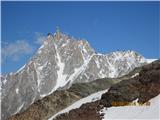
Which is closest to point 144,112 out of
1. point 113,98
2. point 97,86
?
point 113,98

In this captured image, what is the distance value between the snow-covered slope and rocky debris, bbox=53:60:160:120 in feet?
4.13

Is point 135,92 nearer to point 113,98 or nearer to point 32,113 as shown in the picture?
point 113,98

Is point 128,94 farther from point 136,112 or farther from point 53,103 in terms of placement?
point 53,103

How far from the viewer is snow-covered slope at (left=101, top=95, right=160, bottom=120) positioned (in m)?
41.1

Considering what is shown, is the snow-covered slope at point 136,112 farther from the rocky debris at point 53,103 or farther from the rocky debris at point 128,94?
the rocky debris at point 53,103

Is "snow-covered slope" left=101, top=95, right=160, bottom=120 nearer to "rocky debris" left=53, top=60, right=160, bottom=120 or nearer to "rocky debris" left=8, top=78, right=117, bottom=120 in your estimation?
"rocky debris" left=53, top=60, right=160, bottom=120

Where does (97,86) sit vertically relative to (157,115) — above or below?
above

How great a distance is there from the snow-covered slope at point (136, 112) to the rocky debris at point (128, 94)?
126 centimetres

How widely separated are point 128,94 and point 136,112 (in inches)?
299

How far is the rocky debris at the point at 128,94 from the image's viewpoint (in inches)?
1873

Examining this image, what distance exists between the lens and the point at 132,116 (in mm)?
42344

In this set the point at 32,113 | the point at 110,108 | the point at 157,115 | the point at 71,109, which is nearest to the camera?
the point at 157,115

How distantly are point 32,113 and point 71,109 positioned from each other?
981cm

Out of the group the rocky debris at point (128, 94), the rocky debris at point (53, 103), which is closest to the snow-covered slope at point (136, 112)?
the rocky debris at point (128, 94)
